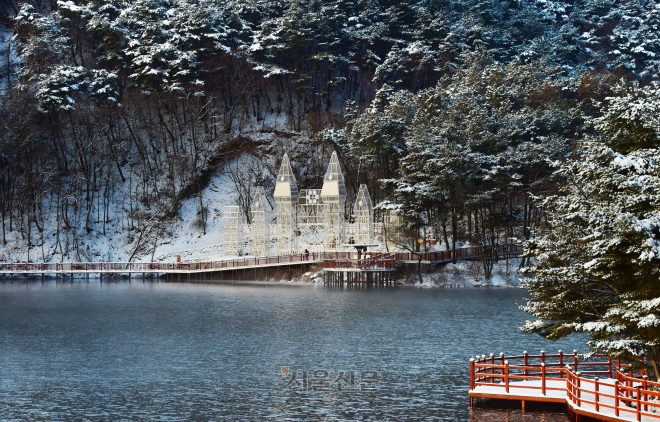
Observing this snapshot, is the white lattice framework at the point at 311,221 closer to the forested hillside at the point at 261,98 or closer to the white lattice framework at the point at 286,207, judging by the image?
the white lattice framework at the point at 286,207

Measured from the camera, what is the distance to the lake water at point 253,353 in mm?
30766

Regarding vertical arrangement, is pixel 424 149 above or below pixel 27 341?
above

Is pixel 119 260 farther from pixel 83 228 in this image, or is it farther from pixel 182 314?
pixel 182 314

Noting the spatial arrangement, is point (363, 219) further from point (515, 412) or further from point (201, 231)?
point (515, 412)

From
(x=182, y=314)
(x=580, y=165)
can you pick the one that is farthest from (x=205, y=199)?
(x=580, y=165)

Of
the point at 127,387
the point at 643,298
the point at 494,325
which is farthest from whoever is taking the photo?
the point at 494,325

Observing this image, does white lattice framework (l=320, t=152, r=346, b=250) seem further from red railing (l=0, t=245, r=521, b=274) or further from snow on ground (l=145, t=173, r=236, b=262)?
snow on ground (l=145, t=173, r=236, b=262)

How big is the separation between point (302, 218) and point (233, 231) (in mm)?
6321

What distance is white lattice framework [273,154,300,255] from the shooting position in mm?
79688

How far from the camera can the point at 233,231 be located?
8181 centimetres

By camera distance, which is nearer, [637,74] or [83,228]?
[83,228]

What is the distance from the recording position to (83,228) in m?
92.1

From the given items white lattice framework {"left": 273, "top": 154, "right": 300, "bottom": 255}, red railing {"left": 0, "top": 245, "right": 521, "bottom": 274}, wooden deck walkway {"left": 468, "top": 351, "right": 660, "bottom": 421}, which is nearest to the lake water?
wooden deck walkway {"left": 468, "top": 351, "right": 660, "bottom": 421}

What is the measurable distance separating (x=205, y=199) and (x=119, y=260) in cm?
1195
